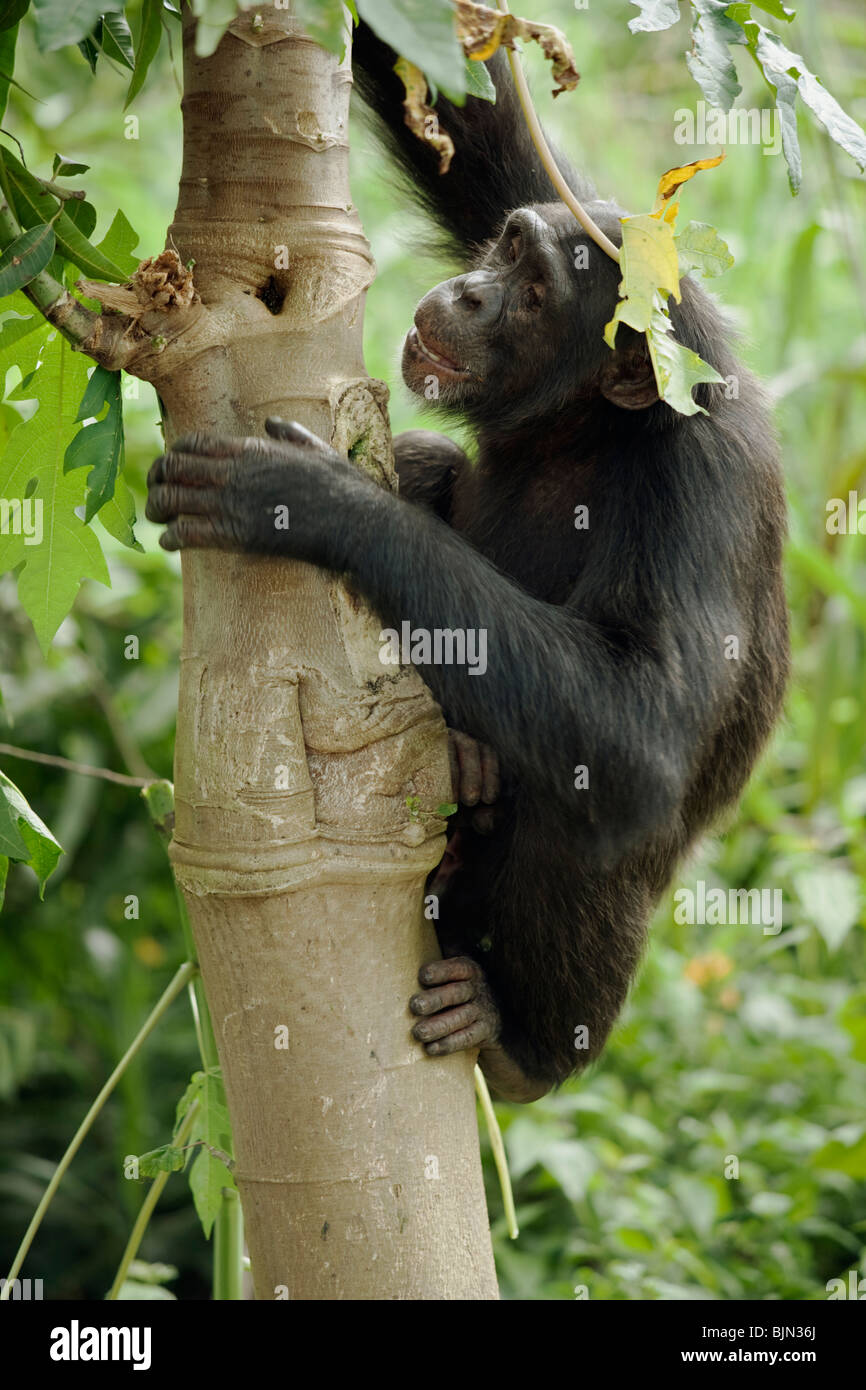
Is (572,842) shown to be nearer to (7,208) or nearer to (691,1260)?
(7,208)

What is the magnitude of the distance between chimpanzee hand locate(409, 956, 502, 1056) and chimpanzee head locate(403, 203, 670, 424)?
124 cm

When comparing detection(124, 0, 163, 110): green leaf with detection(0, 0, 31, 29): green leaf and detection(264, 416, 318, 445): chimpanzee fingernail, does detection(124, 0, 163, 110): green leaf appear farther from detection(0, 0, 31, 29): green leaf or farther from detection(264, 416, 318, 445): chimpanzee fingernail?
detection(264, 416, 318, 445): chimpanzee fingernail

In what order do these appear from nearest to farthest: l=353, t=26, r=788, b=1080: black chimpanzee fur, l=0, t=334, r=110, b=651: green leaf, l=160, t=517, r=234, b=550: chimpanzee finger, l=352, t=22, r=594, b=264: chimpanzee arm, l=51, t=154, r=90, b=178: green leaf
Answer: l=160, t=517, r=234, b=550: chimpanzee finger, l=51, t=154, r=90, b=178: green leaf, l=0, t=334, r=110, b=651: green leaf, l=353, t=26, r=788, b=1080: black chimpanzee fur, l=352, t=22, r=594, b=264: chimpanzee arm

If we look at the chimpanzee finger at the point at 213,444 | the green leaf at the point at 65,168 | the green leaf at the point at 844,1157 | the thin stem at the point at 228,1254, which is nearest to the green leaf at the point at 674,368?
the chimpanzee finger at the point at 213,444

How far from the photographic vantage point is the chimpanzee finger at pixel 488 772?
263 cm

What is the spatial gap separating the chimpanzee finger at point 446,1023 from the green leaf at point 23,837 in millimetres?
608

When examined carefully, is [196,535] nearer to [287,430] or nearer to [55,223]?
[287,430]

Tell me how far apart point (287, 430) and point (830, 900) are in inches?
138

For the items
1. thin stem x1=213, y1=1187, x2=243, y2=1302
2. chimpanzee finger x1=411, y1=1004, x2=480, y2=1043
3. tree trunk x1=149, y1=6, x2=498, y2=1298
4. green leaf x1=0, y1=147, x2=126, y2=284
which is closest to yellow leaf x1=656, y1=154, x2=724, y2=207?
tree trunk x1=149, y1=6, x2=498, y2=1298

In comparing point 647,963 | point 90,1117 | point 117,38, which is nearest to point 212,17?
point 117,38

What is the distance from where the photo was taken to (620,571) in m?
2.60

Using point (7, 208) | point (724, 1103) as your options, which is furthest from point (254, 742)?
point (724, 1103)

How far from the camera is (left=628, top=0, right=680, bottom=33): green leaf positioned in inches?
70.9

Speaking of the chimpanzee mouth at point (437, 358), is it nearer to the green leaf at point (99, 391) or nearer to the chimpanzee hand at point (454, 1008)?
the green leaf at point (99, 391)
